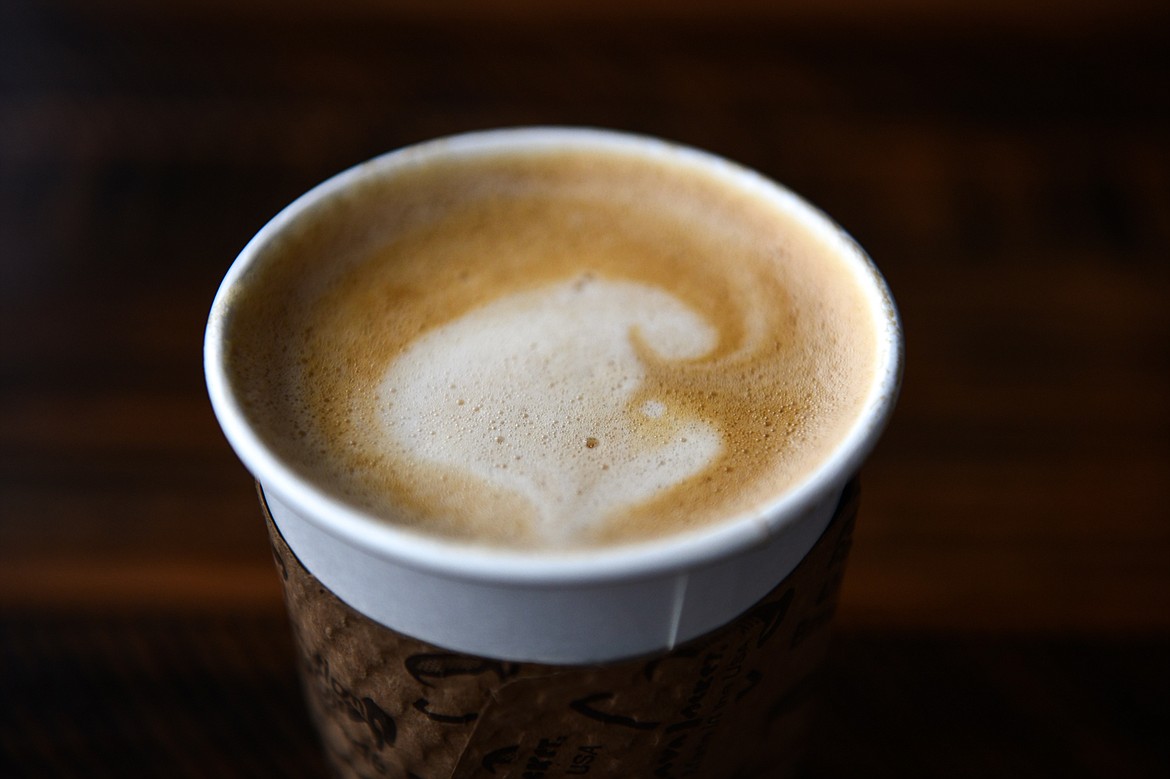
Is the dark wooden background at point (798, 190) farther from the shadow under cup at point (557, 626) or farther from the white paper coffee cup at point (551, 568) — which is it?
Answer: the white paper coffee cup at point (551, 568)

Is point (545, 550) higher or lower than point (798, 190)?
higher

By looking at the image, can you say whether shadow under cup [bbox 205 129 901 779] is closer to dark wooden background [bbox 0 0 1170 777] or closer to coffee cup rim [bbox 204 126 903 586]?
coffee cup rim [bbox 204 126 903 586]

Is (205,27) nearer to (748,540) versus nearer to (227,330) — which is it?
(227,330)

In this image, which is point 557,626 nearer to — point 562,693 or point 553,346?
point 562,693

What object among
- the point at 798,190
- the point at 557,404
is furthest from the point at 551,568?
the point at 798,190

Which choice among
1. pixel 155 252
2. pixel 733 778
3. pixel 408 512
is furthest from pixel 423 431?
pixel 155 252
